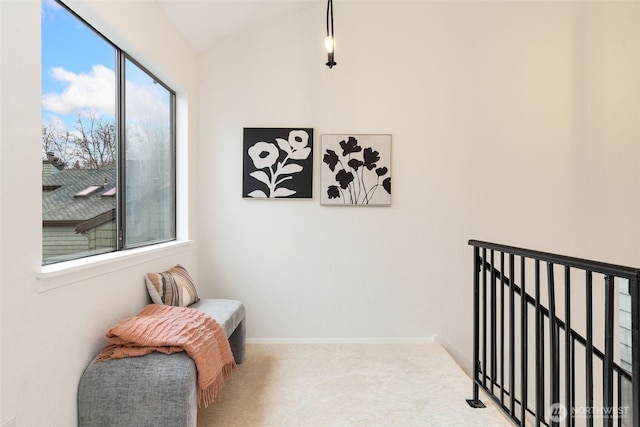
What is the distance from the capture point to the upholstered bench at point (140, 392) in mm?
1569

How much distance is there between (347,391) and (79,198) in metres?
1.92

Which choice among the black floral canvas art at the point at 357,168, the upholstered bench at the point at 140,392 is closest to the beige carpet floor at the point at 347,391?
the upholstered bench at the point at 140,392

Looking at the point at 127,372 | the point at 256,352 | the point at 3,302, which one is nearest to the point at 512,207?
the point at 256,352

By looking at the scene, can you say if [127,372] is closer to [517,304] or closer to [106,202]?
[106,202]

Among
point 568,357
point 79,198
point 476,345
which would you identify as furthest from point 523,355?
point 79,198

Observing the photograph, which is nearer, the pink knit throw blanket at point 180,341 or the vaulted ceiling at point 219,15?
the pink knit throw blanket at point 180,341

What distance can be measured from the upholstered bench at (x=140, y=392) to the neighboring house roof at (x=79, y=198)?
70cm

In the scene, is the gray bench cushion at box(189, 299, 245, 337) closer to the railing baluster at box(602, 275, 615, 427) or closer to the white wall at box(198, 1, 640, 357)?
the white wall at box(198, 1, 640, 357)

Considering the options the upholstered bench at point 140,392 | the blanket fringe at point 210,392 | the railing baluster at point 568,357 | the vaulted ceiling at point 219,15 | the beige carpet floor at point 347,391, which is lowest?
the beige carpet floor at point 347,391

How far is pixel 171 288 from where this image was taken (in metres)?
2.41

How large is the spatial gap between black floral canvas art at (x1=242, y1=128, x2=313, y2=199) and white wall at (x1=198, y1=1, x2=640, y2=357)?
88 mm

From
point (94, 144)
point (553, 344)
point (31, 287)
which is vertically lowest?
point (553, 344)

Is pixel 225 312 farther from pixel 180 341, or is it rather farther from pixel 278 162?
pixel 278 162

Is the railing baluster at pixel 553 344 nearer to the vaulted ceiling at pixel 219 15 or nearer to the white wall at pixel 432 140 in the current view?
→ the white wall at pixel 432 140
